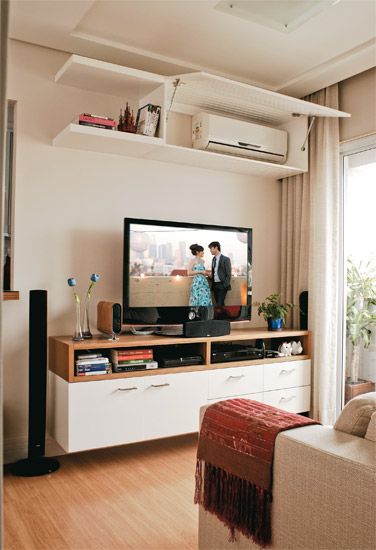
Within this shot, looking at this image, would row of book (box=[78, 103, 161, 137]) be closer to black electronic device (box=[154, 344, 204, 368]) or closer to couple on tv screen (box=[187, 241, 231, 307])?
couple on tv screen (box=[187, 241, 231, 307])

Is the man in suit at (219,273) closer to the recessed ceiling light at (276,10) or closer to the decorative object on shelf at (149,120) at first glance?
the decorative object on shelf at (149,120)

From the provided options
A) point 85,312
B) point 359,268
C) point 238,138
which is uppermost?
point 238,138

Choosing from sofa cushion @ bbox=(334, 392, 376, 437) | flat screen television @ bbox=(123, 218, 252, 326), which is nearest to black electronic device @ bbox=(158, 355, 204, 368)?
flat screen television @ bbox=(123, 218, 252, 326)

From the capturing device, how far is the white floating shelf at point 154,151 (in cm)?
316

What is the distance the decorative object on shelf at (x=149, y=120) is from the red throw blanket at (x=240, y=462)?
6.66 feet

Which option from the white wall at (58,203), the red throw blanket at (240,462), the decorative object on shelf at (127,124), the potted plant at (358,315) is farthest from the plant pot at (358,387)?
the decorative object on shelf at (127,124)

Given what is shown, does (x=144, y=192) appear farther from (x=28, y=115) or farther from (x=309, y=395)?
(x=309, y=395)

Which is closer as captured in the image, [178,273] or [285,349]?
[178,273]

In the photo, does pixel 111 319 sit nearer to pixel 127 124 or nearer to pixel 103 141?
pixel 103 141

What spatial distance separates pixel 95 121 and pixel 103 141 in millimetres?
149

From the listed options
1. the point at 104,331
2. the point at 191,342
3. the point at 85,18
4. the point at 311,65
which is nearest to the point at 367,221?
the point at 311,65

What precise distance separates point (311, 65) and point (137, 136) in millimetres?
1387

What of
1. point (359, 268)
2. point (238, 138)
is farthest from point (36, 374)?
point (359, 268)

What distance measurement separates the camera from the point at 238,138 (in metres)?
3.95
